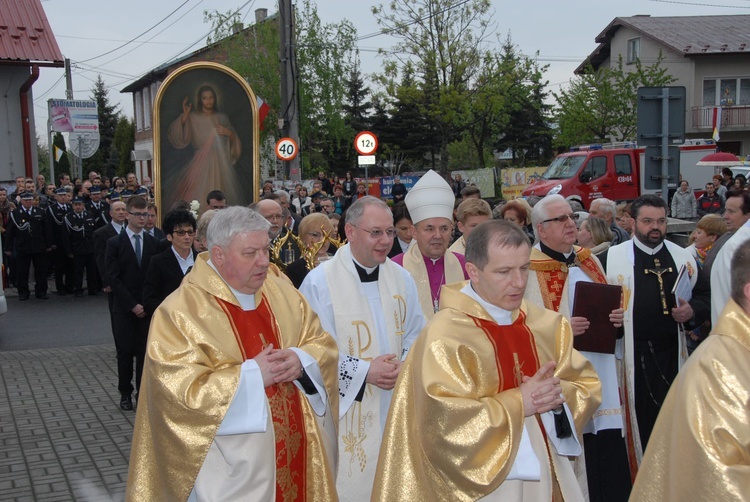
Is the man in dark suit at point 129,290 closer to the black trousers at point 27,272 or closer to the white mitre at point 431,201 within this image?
the white mitre at point 431,201

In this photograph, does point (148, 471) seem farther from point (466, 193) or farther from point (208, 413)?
point (466, 193)

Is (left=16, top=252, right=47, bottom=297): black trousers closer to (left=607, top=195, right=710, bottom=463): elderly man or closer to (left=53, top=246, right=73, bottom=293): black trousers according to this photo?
(left=53, top=246, right=73, bottom=293): black trousers

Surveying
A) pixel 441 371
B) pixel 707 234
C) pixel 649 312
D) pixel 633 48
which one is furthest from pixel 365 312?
pixel 633 48

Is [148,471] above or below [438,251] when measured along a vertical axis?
below

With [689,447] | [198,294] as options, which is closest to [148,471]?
[198,294]

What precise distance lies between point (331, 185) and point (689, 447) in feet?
75.9

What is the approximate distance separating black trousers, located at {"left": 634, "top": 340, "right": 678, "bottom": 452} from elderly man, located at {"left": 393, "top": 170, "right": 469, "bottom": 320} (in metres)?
1.42

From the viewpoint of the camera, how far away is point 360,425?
477cm

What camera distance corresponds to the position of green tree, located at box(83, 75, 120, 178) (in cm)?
5672

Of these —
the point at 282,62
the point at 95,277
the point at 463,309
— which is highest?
the point at 282,62

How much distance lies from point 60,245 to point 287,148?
692 centimetres

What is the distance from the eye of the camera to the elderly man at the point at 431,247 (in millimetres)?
5438

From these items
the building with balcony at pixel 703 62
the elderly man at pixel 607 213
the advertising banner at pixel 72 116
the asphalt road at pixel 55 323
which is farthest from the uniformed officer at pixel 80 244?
the building with balcony at pixel 703 62

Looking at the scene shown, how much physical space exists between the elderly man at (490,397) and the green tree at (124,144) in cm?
5565
